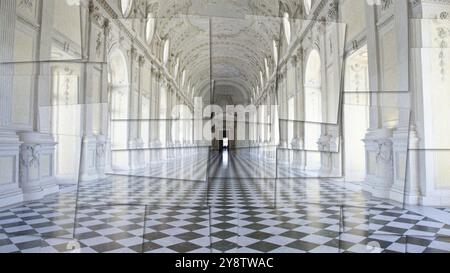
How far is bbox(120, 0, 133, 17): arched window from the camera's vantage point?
1322 cm

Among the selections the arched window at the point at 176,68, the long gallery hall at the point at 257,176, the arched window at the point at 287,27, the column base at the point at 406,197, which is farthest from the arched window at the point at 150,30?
the column base at the point at 406,197

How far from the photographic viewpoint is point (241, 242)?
363cm

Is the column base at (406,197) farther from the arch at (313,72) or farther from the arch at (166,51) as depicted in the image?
the arch at (166,51)

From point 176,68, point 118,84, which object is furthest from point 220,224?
point 176,68

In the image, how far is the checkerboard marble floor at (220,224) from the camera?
3463 millimetres

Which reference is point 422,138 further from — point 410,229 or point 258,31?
point 258,31

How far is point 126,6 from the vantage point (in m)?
13.7

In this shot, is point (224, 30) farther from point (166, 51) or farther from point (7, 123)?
point (7, 123)

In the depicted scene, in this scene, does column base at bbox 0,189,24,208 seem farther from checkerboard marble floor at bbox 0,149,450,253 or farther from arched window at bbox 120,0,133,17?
arched window at bbox 120,0,133,17

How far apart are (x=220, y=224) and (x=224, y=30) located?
11.2m

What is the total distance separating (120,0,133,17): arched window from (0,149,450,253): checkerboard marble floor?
883cm

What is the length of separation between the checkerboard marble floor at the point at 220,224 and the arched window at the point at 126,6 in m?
8.83
